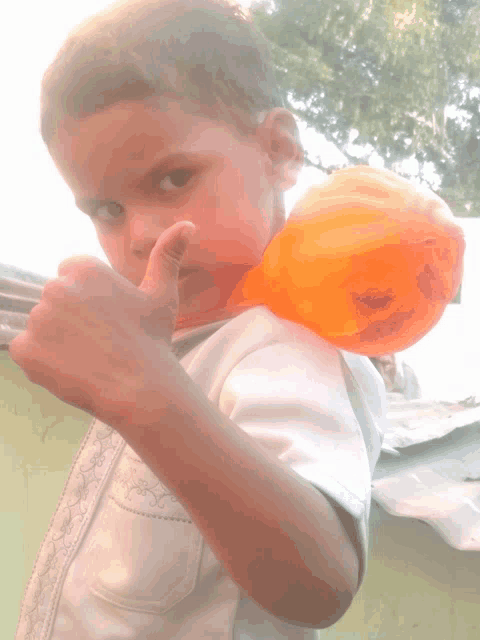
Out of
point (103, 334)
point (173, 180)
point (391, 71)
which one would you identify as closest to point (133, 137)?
point (173, 180)

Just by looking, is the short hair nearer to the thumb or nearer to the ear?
the ear

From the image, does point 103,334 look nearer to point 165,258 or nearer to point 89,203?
point 165,258

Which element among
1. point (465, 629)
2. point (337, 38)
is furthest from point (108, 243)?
point (465, 629)

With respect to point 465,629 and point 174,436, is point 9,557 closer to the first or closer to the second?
point 465,629

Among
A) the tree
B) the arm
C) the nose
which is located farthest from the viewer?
the tree

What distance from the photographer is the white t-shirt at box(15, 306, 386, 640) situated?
308 millimetres

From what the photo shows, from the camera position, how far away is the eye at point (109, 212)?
0.38 meters

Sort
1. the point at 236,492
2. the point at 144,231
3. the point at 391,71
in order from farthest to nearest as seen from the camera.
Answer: the point at 391,71 < the point at 144,231 < the point at 236,492

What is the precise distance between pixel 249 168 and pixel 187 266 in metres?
0.07

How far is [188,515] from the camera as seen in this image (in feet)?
1.13

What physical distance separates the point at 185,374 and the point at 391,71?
0.76 m

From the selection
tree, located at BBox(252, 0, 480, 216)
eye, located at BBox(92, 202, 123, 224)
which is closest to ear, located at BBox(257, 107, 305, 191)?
eye, located at BBox(92, 202, 123, 224)

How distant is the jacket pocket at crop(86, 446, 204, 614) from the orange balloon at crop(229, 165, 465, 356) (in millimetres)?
138

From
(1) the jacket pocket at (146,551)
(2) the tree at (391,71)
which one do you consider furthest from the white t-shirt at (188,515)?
(2) the tree at (391,71)
